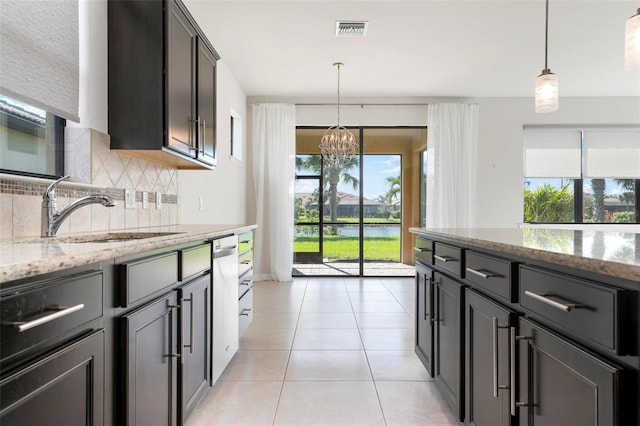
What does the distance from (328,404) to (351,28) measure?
10.0ft

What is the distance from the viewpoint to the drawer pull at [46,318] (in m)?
0.70

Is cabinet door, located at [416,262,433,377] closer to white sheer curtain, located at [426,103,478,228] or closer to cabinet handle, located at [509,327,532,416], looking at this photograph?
cabinet handle, located at [509,327,532,416]

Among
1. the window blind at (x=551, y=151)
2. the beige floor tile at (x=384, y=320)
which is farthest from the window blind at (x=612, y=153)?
the beige floor tile at (x=384, y=320)

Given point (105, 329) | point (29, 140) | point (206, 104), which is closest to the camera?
point (105, 329)

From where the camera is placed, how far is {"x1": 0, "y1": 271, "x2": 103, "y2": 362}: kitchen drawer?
68 centimetres

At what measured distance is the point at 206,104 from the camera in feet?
9.03

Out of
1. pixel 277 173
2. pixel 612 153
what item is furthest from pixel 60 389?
pixel 612 153

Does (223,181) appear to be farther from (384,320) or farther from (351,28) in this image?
(384,320)

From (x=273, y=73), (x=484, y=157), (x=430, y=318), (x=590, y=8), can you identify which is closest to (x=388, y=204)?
(x=484, y=157)

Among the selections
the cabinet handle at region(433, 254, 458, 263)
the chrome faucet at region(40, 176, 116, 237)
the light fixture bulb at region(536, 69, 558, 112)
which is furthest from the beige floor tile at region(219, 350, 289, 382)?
the light fixture bulb at region(536, 69, 558, 112)

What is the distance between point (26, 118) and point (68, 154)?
0.29 meters

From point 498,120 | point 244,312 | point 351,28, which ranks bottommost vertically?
point 244,312

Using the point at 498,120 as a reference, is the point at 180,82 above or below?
below

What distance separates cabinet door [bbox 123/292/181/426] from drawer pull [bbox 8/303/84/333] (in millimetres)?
265
